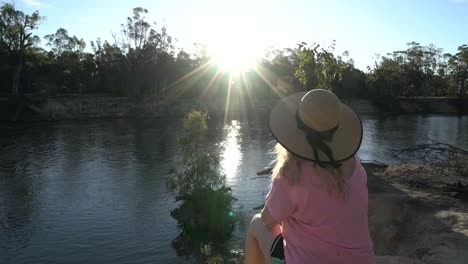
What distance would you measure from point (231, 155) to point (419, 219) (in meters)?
16.8

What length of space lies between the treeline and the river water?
17233mm

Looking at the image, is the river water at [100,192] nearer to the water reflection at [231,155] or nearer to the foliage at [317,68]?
the water reflection at [231,155]

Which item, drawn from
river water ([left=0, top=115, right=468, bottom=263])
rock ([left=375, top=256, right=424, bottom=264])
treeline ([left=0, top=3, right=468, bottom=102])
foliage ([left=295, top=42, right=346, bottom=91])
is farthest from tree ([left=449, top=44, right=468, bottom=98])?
rock ([left=375, top=256, right=424, bottom=264])

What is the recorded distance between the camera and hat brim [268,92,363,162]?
2.85m

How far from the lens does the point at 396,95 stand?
267ft

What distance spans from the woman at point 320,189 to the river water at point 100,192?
7.70 metres

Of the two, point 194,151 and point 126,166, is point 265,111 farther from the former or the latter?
point 194,151

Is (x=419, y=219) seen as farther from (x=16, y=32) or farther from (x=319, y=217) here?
(x=16, y=32)

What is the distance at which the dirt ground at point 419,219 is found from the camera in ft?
20.4

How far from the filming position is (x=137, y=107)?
189 ft

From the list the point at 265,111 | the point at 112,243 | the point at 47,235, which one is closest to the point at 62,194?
the point at 47,235

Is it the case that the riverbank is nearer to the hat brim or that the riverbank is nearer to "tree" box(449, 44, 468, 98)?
"tree" box(449, 44, 468, 98)

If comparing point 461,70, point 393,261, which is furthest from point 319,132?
point 461,70

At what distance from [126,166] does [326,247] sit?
1914 cm
